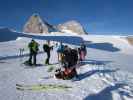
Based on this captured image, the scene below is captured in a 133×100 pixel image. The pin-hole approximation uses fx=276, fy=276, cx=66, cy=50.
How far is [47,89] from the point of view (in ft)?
47.2

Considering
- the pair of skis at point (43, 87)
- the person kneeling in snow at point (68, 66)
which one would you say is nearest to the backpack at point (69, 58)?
the person kneeling in snow at point (68, 66)

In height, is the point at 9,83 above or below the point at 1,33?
below

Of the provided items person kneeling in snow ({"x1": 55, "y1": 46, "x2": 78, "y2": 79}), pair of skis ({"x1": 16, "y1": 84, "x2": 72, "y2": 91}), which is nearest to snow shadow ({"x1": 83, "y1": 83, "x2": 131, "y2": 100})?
pair of skis ({"x1": 16, "y1": 84, "x2": 72, "y2": 91})

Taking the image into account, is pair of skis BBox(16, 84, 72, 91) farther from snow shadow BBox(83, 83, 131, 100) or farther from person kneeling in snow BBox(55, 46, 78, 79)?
person kneeling in snow BBox(55, 46, 78, 79)

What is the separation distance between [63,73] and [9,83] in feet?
11.4

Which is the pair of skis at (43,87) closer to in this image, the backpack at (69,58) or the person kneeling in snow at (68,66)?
the person kneeling in snow at (68,66)

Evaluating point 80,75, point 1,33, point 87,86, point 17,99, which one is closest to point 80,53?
point 80,75

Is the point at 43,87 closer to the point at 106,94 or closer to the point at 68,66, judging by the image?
the point at 68,66

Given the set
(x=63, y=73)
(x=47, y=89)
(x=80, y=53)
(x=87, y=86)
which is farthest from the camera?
(x=80, y=53)

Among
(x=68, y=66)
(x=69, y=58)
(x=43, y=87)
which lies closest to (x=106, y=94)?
(x=43, y=87)

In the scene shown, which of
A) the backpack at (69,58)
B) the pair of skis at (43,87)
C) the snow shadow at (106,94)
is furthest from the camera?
the backpack at (69,58)

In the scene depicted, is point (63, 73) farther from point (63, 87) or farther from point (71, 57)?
point (63, 87)

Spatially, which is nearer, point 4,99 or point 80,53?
point 4,99

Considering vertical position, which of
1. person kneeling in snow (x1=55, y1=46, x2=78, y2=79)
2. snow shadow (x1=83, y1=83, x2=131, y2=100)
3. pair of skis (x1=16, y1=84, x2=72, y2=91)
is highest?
person kneeling in snow (x1=55, y1=46, x2=78, y2=79)
